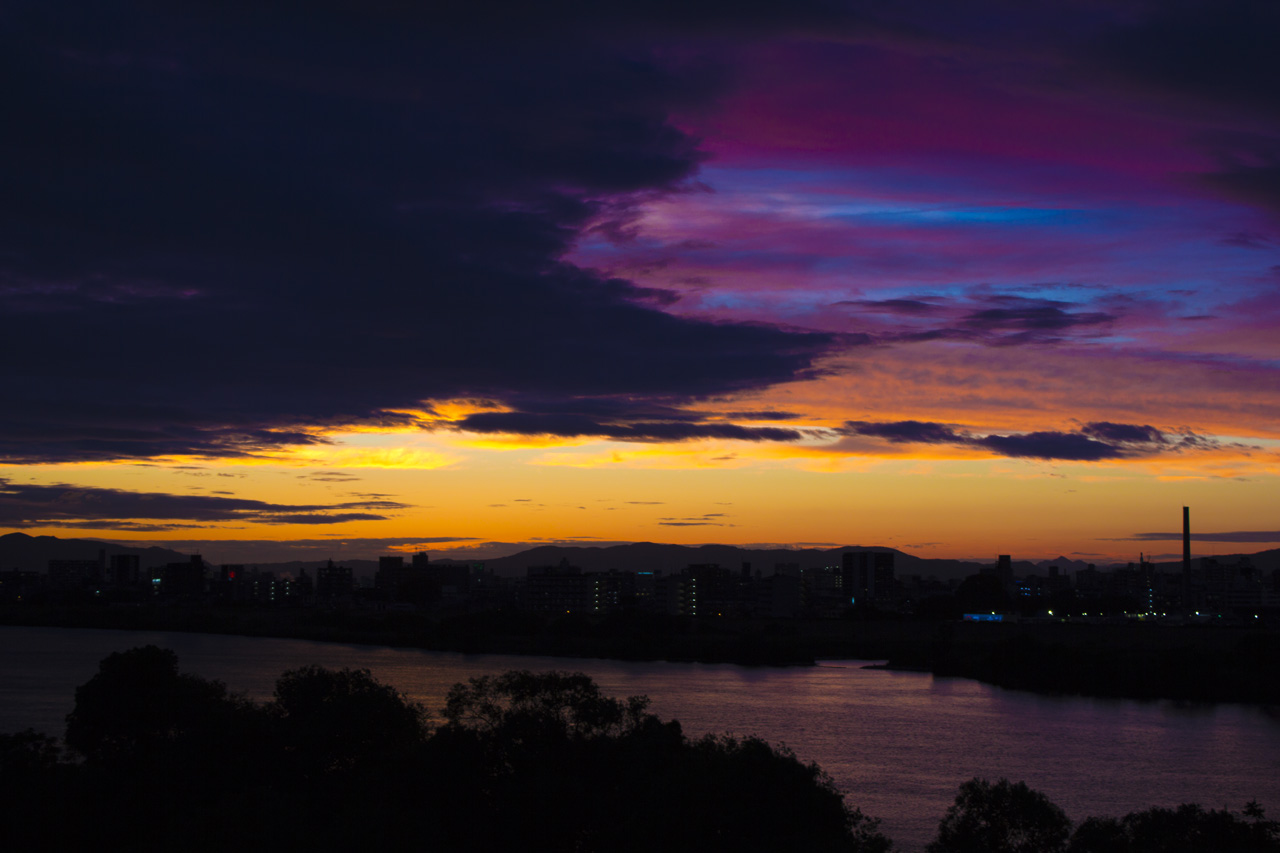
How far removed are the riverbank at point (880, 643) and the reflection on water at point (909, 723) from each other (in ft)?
8.72

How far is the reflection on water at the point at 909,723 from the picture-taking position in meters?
26.0

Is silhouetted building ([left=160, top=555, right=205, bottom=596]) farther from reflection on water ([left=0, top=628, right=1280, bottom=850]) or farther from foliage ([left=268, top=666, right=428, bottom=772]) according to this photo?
foliage ([left=268, top=666, right=428, bottom=772])

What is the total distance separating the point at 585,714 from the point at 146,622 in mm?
86633

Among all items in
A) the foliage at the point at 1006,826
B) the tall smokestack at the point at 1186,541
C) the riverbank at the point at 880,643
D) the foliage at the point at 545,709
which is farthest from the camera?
the tall smokestack at the point at 1186,541

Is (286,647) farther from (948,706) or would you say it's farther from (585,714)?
(585,714)

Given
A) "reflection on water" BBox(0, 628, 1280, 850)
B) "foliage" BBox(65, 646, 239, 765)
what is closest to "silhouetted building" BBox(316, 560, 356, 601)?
"reflection on water" BBox(0, 628, 1280, 850)

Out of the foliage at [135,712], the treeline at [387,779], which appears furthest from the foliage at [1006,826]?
the foliage at [135,712]

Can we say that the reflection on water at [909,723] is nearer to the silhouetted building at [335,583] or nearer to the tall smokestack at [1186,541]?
the tall smokestack at [1186,541]

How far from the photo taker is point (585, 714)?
17.1 metres

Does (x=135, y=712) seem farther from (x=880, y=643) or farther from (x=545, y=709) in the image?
(x=880, y=643)

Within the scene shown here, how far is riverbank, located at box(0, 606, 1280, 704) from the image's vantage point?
45.9 metres

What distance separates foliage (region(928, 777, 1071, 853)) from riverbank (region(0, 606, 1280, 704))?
113ft

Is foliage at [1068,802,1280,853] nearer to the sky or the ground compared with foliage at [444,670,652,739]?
nearer to the ground

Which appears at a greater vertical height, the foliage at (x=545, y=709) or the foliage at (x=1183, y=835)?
the foliage at (x=545, y=709)
